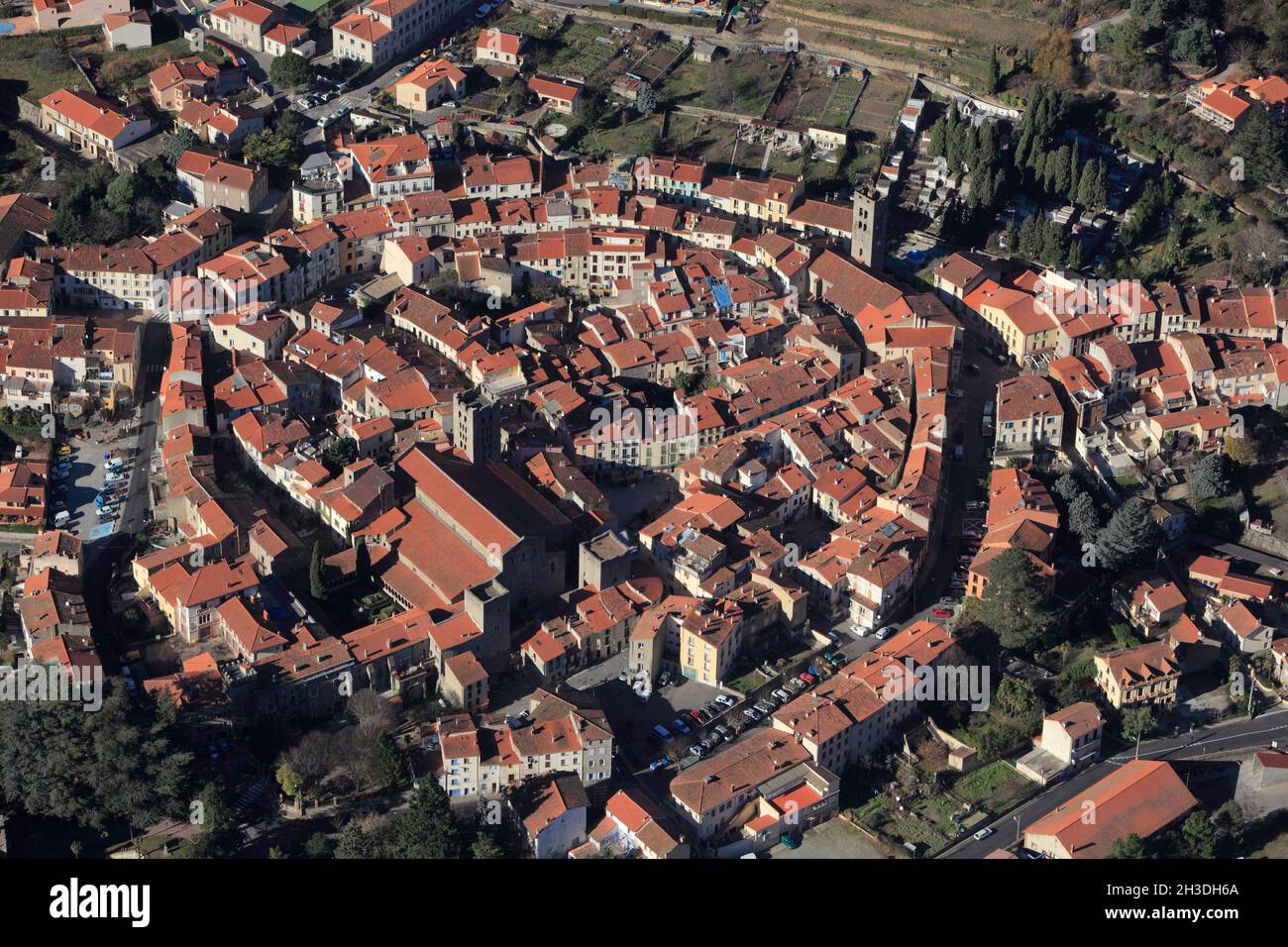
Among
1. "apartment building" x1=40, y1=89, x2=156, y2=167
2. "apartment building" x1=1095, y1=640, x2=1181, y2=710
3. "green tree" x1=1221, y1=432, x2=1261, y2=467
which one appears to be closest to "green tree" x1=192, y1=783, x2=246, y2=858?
"apartment building" x1=1095, y1=640, x2=1181, y2=710

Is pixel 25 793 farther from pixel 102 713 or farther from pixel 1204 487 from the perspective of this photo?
pixel 1204 487

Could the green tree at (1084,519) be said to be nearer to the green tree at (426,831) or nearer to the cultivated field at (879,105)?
the cultivated field at (879,105)

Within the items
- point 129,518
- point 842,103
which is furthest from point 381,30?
point 129,518

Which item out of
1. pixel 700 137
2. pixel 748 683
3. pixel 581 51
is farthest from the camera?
pixel 581 51

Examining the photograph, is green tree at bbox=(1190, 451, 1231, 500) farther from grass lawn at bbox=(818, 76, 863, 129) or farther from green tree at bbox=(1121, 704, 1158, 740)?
grass lawn at bbox=(818, 76, 863, 129)

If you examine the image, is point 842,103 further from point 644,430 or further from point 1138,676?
point 1138,676

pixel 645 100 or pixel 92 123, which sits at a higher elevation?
pixel 645 100

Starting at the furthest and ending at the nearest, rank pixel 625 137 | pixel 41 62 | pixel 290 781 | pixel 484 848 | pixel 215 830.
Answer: pixel 41 62 → pixel 625 137 → pixel 290 781 → pixel 484 848 → pixel 215 830

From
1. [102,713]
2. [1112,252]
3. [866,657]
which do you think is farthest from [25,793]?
[1112,252]
